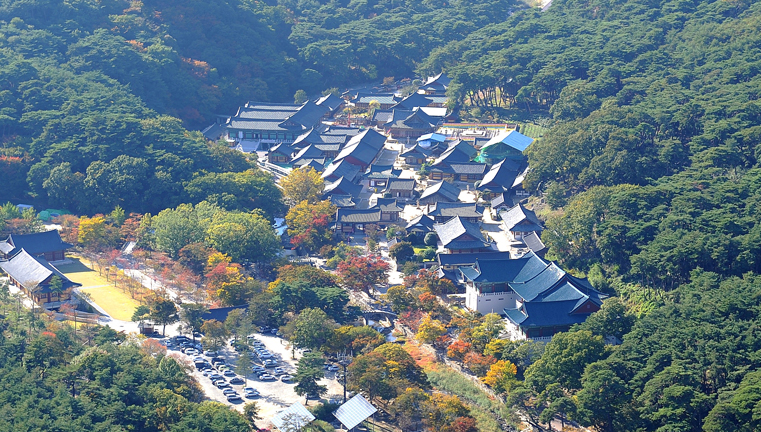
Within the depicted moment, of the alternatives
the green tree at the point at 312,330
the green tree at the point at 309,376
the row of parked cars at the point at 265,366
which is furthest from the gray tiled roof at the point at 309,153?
the green tree at the point at 309,376

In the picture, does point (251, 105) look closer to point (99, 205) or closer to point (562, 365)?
point (99, 205)

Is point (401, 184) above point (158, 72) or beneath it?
beneath

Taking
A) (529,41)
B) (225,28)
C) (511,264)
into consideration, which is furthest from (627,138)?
(225,28)

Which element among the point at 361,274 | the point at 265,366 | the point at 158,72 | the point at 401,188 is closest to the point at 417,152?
the point at 401,188

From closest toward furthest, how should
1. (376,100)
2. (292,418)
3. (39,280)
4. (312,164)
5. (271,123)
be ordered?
(292,418)
(39,280)
(312,164)
(271,123)
(376,100)

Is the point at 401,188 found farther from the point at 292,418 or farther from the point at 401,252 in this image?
the point at 292,418

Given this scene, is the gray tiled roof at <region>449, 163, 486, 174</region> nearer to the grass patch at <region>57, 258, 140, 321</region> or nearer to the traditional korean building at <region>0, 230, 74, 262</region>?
the grass patch at <region>57, 258, 140, 321</region>
